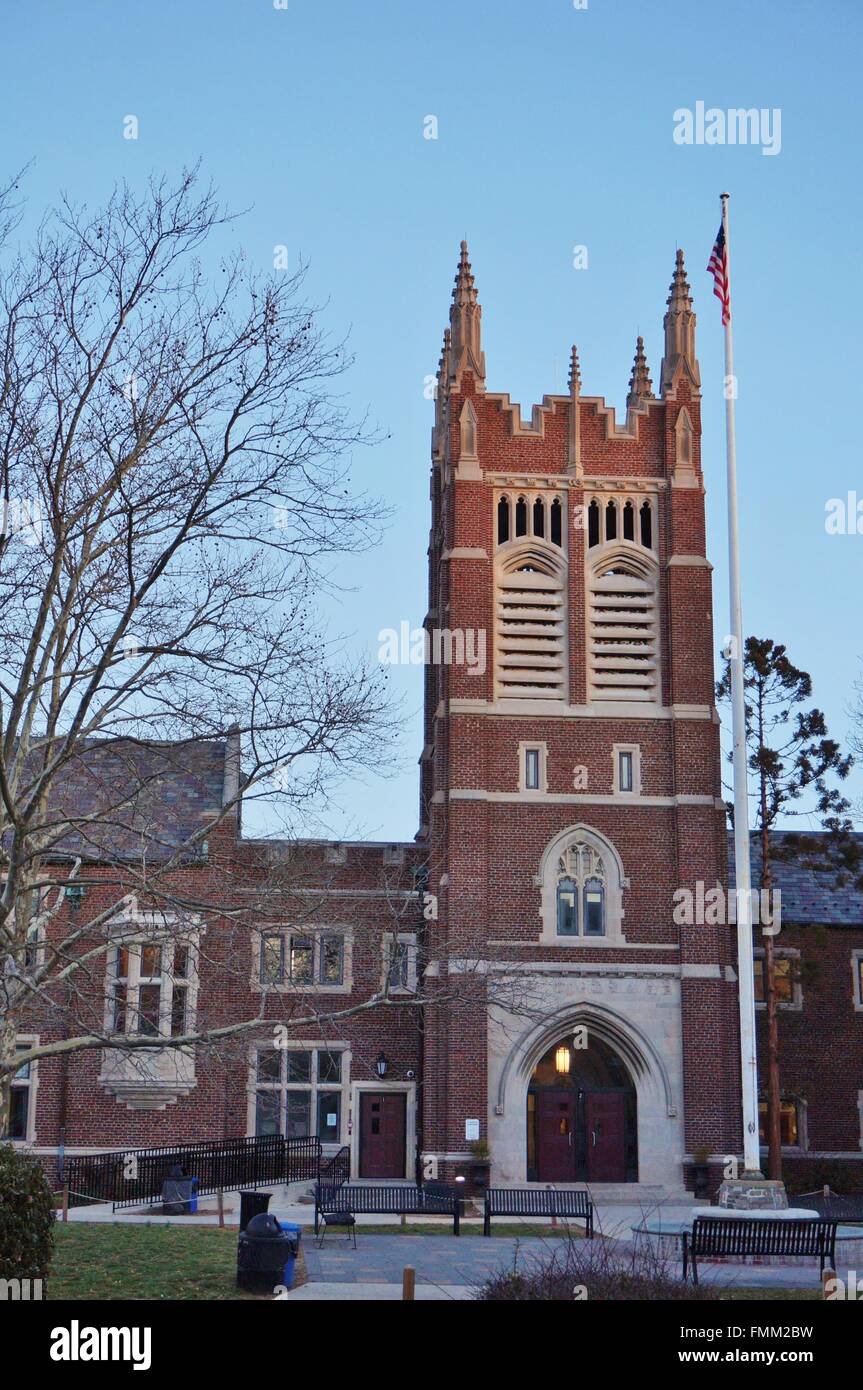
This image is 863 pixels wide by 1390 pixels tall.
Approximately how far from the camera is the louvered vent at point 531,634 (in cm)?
3531

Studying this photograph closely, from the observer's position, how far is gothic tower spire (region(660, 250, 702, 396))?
122 feet

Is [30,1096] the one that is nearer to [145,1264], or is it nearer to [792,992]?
[145,1264]

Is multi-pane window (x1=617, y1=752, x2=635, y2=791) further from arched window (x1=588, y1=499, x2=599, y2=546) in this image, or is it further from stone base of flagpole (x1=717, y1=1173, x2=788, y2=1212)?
stone base of flagpole (x1=717, y1=1173, x2=788, y2=1212)

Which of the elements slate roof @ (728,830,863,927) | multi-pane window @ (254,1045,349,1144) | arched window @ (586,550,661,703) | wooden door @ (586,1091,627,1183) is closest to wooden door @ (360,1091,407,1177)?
multi-pane window @ (254,1045,349,1144)

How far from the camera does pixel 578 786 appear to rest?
34625 mm

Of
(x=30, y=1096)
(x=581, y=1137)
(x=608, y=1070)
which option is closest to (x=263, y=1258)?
(x=581, y=1137)

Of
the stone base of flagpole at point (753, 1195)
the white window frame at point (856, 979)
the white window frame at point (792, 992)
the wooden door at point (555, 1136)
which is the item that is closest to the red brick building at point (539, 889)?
the wooden door at point (555, 1136)

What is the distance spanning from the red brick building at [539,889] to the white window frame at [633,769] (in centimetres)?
6

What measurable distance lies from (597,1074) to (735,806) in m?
10.3

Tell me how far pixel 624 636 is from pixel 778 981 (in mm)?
10039

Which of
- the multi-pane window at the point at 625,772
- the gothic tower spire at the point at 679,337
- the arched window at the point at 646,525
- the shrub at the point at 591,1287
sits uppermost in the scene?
the gothic tower spire at the point at 679,337

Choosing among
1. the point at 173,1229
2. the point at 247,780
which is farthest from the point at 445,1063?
the point at 247,780

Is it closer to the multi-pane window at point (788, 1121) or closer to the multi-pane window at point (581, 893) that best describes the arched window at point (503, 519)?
the multi-pane window at point (581, 893)
